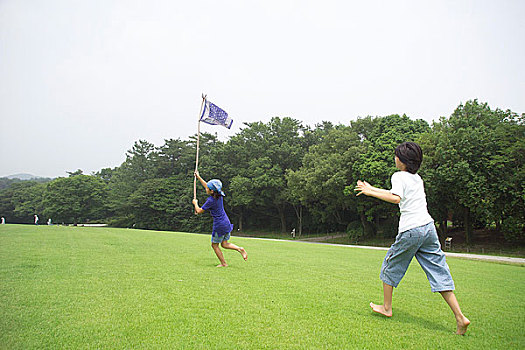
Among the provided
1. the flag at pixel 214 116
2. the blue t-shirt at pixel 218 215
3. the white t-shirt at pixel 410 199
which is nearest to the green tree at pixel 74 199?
the flag at pixel 214 116

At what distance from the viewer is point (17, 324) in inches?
133

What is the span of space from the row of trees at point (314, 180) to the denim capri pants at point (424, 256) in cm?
2294

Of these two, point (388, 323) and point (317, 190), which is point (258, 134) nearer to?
point (317, 190)

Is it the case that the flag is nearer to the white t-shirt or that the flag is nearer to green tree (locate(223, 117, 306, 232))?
the white t-shirt

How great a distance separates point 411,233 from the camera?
4.11m

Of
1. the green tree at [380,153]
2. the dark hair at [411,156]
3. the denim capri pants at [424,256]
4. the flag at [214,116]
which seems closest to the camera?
the denim capri pants at [424,256]

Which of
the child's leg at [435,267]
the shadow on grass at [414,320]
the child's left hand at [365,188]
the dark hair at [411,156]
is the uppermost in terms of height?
the dark hair at [411,156]

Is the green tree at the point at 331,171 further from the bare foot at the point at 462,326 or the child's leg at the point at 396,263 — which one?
the bare foot at the point at 462,326

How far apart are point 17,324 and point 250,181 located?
137 ft

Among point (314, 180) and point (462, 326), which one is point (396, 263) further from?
point (314, 180)

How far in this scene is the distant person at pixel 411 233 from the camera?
4.04 metres

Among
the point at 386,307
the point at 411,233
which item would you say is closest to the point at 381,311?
the point at 386,307

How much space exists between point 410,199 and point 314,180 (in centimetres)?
2913

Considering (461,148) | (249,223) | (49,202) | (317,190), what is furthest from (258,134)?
(49,202)
